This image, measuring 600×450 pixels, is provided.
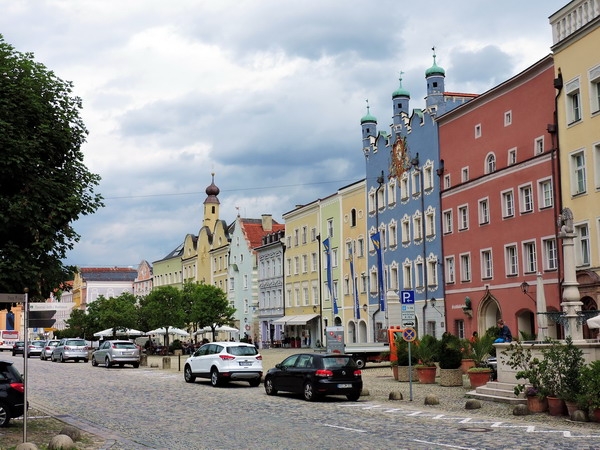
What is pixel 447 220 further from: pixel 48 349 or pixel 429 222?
pixel 48 349

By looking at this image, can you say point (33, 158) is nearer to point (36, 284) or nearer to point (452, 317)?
point (36, 284)

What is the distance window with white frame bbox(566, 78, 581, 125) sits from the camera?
34.6 meters

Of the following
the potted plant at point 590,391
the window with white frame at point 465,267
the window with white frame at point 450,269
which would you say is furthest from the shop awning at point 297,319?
the potted plant at point 590,391

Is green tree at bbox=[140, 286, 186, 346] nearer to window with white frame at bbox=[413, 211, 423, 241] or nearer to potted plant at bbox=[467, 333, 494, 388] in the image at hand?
window with white frame at bbox=[413, 211, 423, 241]

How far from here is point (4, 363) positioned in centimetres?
1620

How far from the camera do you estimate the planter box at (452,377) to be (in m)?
25.8

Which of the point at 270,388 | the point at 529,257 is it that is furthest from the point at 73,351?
the point at 270,388

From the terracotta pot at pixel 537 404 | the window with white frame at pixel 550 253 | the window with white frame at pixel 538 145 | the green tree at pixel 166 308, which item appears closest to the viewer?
the terracotta pot at pixel 537 404

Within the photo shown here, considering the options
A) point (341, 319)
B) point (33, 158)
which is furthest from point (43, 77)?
point (341, 319)

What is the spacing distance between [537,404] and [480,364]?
6711 millimetres

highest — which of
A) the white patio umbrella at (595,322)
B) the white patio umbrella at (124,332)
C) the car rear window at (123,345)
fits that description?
the white patio umbrella at (124,332)

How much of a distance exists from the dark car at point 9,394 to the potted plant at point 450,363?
1392 cm

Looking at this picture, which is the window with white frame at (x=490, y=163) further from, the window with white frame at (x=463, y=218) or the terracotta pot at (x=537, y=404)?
the terracotta pot at (x=537, y=404)

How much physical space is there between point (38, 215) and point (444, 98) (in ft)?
127
